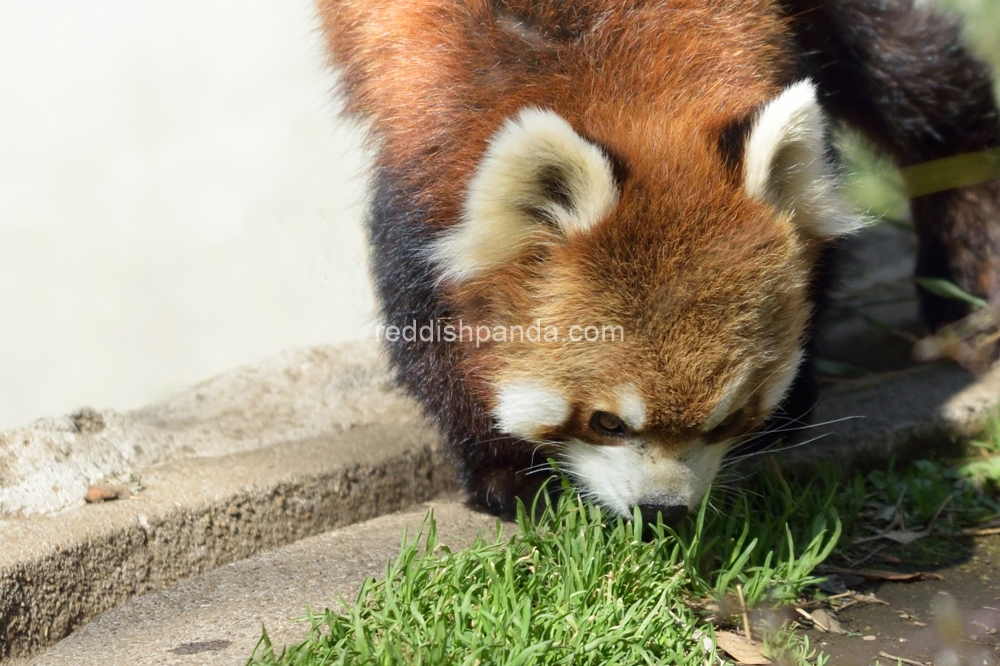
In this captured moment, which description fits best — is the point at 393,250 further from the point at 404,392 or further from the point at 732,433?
the point at 732,433

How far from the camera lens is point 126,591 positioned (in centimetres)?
309

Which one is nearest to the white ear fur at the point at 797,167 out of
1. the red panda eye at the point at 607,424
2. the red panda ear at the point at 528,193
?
the red panda ear at the point at 528,193

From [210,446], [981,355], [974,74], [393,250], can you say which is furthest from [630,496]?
[974,74]

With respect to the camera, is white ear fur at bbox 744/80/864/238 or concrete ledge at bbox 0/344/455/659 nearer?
white ear fur at bbox 744/80/864/238

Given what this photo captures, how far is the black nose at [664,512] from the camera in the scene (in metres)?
2.85

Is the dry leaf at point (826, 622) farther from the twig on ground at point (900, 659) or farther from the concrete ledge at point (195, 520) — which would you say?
the concrete ledge at point (195, 520)

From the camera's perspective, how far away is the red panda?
2.62m

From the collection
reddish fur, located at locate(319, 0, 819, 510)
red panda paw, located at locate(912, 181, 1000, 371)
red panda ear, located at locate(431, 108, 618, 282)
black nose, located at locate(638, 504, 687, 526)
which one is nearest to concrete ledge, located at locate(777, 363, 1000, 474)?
red panda paw, located at locate(912, 181, 1000, 371)

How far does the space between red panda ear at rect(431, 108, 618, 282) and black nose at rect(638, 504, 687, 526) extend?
33.5 inches

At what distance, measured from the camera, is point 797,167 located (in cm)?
274

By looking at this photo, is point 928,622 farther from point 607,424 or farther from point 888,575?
point 607,424

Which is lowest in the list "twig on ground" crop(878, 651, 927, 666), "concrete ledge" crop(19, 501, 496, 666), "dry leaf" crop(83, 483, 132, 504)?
"twig on ground" crop(878, 651, 927, 666)

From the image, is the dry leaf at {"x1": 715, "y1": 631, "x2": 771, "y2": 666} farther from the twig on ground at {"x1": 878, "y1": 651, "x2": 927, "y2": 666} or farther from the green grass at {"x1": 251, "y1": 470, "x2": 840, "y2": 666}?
the twig on ground at {"x1": 878, "y1": 651, "x2": 927, "y2": 666}

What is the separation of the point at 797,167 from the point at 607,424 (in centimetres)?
91
